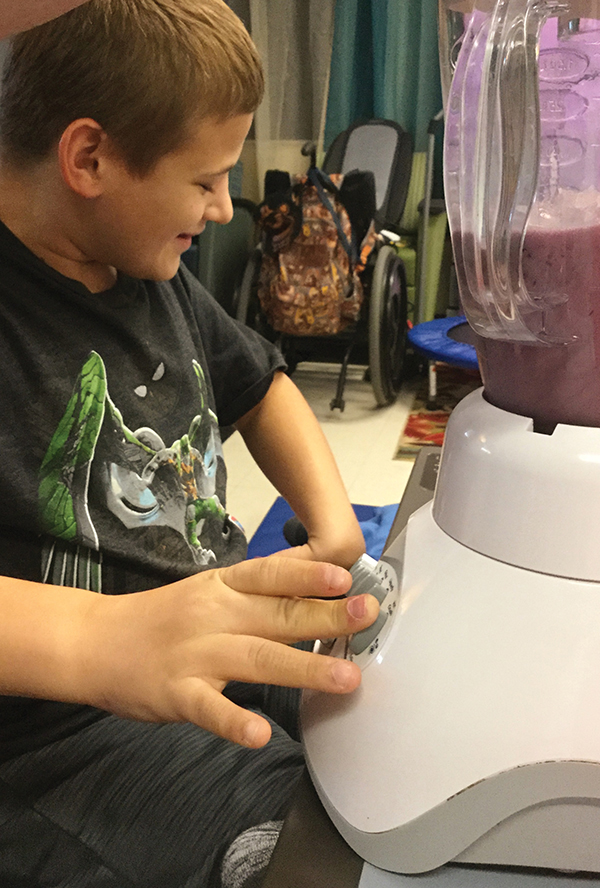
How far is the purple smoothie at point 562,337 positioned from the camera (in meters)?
0.37

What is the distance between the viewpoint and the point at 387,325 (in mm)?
2729

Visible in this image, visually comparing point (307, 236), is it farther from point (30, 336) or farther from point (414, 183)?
point (30, 336)

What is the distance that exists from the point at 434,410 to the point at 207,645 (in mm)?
2475

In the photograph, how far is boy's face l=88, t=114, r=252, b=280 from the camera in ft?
2.01

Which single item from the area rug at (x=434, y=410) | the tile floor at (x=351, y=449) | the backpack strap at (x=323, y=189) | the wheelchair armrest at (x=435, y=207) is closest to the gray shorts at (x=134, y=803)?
the tile floor at (x=351, y=449)

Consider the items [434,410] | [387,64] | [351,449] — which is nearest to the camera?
[351,449]

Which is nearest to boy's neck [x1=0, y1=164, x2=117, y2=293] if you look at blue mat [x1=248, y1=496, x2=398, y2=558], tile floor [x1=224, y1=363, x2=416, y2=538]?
blue mat [x1=248, y1=496, x2=398, y2=558]

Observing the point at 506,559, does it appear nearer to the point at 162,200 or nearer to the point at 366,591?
the point at 366,591

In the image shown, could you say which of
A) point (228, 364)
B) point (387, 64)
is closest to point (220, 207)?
point (228, 364)

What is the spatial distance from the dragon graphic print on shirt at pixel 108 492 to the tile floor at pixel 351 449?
3.69 ft

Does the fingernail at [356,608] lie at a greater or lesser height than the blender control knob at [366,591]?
greater

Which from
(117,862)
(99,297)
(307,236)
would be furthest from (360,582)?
(307,236)

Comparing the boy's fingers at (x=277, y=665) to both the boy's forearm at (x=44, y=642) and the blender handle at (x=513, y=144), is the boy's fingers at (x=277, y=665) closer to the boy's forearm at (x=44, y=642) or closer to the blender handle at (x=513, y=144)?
the boy's forearm at (x=44, y=642)

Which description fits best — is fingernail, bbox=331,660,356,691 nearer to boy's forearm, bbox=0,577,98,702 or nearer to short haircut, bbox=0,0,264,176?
boy's forearm, bbox=0,577,98,702
